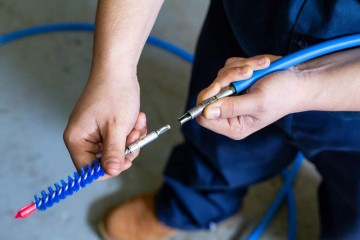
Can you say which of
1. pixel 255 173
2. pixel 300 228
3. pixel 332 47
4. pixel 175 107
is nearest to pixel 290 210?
pixel 300 228

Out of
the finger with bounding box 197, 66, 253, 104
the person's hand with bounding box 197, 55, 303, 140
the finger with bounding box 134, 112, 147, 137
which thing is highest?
the finger with bounding box 134, 112, 147, 137

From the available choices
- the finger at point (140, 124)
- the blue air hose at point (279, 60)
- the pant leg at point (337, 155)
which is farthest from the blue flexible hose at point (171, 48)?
the finger at point (140, 124)

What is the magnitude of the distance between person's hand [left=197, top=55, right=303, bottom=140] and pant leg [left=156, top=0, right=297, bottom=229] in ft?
0.64

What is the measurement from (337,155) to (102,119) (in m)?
0.40

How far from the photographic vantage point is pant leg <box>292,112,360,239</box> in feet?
2.31

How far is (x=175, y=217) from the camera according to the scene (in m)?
1.06

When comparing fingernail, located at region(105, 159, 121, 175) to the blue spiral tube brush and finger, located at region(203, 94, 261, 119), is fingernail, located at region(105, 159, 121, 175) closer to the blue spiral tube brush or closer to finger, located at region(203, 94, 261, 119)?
the blue spiral tube brush

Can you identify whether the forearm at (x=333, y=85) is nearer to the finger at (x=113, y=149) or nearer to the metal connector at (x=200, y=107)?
the metal connector at (x=200, y=107)

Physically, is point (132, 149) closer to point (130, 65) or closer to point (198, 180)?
point (130, 65)

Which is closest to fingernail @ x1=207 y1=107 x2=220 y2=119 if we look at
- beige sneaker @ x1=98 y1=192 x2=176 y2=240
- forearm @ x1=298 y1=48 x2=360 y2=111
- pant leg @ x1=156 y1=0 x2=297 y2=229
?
forearm @ x1=298 y1=48 x2=360 y2=111

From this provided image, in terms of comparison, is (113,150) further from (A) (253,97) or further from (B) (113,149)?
(A) (253,97)

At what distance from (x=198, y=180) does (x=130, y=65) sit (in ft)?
1.31

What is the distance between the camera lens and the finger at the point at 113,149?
1.86 feet

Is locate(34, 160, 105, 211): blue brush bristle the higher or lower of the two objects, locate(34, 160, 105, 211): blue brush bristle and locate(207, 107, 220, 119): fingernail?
the higher
